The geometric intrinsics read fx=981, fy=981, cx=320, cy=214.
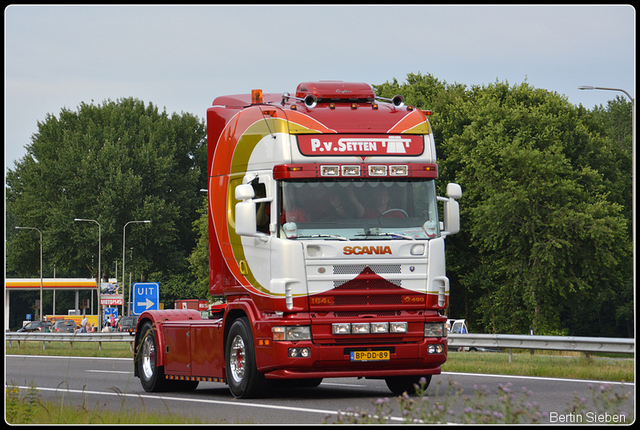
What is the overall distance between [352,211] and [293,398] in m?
2.68

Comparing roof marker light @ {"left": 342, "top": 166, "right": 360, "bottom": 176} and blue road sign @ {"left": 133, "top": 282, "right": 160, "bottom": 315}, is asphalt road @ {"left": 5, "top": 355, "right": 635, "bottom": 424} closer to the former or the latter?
roof marker light @ {"left": 342, "top": 166, "right": 360, "bottom": 176}

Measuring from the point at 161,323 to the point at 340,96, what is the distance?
15.8 feet

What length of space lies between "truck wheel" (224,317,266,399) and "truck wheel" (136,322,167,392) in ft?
8.16

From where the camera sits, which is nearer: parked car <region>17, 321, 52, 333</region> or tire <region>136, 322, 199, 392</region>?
tire <region>136, 322, 199, 392</region>

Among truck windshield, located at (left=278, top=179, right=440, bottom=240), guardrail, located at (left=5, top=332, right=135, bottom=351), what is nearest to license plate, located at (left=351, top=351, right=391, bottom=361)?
truck windshield, located at (left=278, top=179, right=440, bottom=240)

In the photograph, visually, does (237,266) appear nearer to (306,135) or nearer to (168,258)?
(306,135)

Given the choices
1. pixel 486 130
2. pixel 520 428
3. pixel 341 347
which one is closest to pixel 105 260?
pixel 486 130

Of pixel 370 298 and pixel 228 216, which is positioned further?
pixel 228 216

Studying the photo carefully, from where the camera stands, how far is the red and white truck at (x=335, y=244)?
39.5 feet

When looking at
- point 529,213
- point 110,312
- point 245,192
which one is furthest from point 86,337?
point 110,312

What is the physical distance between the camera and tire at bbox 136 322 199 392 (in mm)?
15391

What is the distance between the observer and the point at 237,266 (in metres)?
13.2

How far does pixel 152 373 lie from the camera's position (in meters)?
15.6

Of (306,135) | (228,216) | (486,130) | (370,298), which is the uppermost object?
(486,130)
